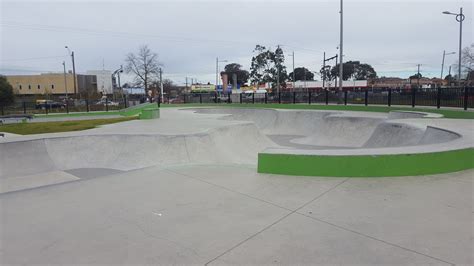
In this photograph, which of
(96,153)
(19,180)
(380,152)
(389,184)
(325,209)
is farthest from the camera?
(96,153)

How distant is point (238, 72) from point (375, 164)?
428ft

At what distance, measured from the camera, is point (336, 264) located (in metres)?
2.72

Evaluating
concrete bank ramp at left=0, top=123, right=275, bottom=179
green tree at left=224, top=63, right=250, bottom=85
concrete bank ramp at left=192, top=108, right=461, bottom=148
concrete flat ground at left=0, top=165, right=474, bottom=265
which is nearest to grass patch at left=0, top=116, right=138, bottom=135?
concrete bank ramp at left=0, top=123, right=275, bottom=179

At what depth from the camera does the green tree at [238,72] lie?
13200cm

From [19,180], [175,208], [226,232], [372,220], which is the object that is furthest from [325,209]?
[19,180]

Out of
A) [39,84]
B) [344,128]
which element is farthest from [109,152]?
[39,84]

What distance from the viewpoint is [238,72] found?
13312 centimetres

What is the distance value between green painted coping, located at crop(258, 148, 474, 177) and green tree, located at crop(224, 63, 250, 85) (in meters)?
122

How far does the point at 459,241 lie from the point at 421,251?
51cm

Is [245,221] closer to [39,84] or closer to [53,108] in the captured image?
[53,108]

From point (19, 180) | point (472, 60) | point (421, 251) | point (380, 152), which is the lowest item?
point (19, 180)

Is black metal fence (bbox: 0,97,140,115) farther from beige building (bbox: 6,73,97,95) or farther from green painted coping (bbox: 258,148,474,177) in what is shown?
beige building (bbox: 6,73,97,95)

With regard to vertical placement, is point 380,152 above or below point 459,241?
above

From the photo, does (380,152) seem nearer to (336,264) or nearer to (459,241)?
(459,241)
